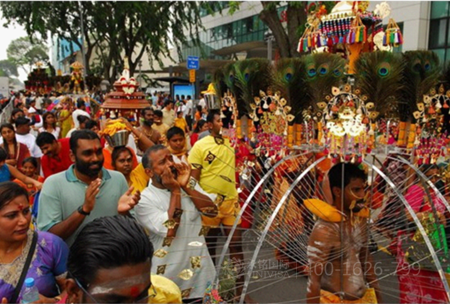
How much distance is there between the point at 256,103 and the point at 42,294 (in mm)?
1523

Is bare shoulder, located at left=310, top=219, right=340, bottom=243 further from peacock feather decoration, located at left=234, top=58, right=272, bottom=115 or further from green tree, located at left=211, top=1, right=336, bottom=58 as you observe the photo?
green tree, located at left=211, top=1, right=336, bottom=58

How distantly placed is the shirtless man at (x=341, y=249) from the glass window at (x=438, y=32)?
1364 centimetres

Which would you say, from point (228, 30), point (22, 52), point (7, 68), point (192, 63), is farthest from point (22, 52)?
point (192, 63)

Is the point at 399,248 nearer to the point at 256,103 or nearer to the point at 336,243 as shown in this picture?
the point at 336,243

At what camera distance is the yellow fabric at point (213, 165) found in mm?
3857

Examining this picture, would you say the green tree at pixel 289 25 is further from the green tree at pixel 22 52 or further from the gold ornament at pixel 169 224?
the green tree at pixel 22 52

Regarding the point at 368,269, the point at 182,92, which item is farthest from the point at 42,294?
the point at 182,92

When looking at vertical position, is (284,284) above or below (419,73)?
below

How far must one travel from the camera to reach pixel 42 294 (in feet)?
6.81

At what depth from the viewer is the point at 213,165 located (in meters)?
3.90

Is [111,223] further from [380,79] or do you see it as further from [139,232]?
[380,79]

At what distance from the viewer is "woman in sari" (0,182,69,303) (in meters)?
2.00

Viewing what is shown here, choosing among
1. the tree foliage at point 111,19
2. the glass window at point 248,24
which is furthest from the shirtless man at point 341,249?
the glass window at point 248,24

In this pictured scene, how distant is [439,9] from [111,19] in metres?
14.2
